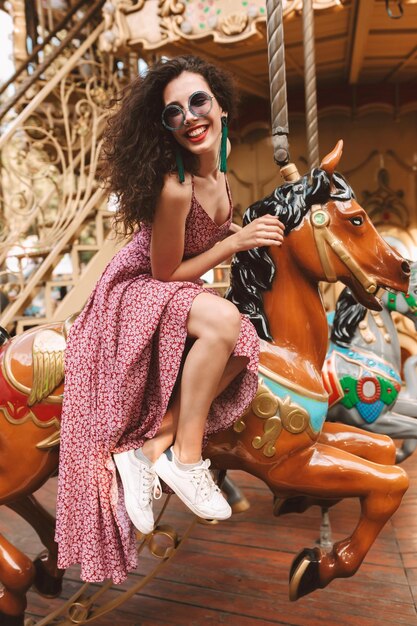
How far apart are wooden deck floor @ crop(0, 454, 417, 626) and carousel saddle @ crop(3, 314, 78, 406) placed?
105 cm

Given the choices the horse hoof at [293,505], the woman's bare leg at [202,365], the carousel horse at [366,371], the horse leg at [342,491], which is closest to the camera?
the woman's bare leg at [202,365]

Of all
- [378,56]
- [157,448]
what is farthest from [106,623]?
[378,56]

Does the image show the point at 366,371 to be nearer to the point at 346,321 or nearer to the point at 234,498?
the point at 346,321

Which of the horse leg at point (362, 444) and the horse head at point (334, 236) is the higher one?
the horse head at point (334, 236)

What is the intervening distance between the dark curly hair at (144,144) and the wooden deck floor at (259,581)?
1501mm

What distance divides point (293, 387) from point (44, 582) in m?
1.28

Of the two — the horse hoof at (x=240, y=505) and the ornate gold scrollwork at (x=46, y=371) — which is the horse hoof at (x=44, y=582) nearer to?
the ornate gold scrollwork at (x=46, y=371)

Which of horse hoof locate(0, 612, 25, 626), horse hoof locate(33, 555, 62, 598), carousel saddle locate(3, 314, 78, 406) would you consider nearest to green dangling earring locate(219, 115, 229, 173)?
carousel saddle locate(3, 314, 78, 406)

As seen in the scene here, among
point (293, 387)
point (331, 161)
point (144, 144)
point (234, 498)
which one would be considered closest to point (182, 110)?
point (144, 144)

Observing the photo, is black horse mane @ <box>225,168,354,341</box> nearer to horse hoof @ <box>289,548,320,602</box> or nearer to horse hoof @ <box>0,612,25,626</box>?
horse hoof @ <box>289,548,320,602</box>

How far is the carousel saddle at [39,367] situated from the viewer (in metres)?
1.52

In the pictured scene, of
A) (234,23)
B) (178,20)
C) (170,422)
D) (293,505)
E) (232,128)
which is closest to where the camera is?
(170,422)

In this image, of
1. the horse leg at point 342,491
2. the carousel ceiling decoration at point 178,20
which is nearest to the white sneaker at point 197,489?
the horse leg at point 342,491

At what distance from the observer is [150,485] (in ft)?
4.58
